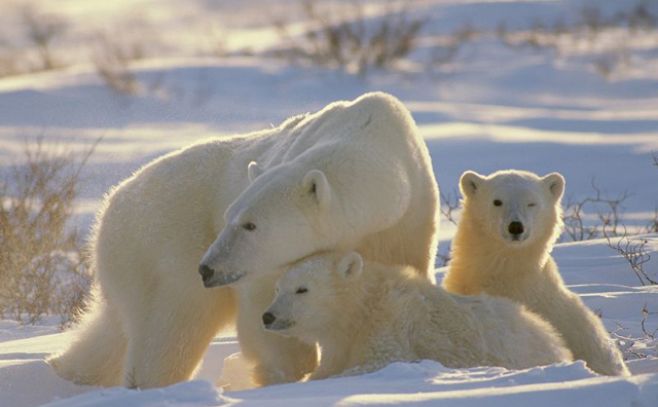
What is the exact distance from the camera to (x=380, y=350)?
5000 millimetres

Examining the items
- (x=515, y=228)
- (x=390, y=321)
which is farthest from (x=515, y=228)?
(x=390, y=321)

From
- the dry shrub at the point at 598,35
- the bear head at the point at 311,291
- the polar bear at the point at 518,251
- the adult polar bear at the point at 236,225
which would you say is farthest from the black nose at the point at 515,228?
the dry shrub at the point at 598,35

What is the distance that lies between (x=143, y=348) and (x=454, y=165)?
9.11 meters

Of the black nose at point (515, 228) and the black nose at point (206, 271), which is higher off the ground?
the black nose at point (515, 228)

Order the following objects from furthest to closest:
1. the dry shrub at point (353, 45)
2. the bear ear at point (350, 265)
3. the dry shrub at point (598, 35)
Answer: the dry shrub at point (598, 35)
the dry shrub at point (353, 45)
the bear ear at point (350, 265)

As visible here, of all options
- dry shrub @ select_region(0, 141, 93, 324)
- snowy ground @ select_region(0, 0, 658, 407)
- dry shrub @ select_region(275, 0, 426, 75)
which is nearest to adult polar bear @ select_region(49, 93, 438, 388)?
snowy ground @ select_region(0, 0, 658, 407)

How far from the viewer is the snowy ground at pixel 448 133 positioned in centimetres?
408

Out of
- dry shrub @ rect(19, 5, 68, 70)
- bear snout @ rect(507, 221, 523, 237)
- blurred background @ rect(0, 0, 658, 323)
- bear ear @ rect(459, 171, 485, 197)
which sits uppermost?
dry shrub @ rect(19, 5, 68, 70)

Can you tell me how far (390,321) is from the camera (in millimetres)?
5102

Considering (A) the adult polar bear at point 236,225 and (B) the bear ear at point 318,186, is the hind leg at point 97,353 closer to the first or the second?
(A) the adult polar bear at point 236,225

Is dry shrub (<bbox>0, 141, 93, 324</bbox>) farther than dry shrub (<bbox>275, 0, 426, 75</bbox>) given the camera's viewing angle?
No

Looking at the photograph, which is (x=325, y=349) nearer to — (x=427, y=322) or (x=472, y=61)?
(x=427, y=322)

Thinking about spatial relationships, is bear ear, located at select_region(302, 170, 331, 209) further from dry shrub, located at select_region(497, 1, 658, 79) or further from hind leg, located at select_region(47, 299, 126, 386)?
dry shrub, located at select_region(497, 1, 658, 79)

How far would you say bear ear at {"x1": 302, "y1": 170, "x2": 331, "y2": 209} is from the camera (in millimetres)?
4797
